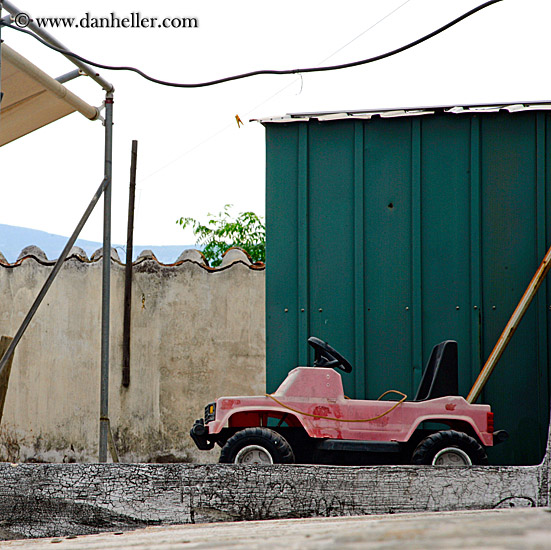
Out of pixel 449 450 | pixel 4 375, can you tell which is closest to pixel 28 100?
Answer: pixel 4 375

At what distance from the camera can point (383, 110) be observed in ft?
15.8

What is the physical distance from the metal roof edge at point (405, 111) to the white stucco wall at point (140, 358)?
2.29 m

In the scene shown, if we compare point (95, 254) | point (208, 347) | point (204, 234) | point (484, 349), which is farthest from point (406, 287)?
point (204, 234)

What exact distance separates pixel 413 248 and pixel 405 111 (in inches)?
40.1

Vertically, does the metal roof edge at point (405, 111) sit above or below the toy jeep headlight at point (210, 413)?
above

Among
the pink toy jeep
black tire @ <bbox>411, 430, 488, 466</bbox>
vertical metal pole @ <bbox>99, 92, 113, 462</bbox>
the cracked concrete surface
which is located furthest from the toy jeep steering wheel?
the cracked concrete surface

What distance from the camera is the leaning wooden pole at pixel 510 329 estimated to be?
173 inches

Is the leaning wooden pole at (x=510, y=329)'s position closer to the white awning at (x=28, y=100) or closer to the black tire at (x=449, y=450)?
the black tire at (x=449, y=450)

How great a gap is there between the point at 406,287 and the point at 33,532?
10.8 ft

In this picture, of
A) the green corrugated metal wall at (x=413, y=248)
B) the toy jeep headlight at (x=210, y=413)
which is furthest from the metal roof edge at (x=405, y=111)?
the toy jeep headlight at (x=210, y=413)

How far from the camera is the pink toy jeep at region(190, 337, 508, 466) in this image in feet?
12.7

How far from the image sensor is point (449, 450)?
3.87 meters

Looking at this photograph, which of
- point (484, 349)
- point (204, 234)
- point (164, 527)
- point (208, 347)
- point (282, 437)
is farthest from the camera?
point (204, 234)

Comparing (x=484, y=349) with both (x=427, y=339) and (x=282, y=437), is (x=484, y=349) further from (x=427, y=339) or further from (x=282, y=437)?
(x=282, y=437)
